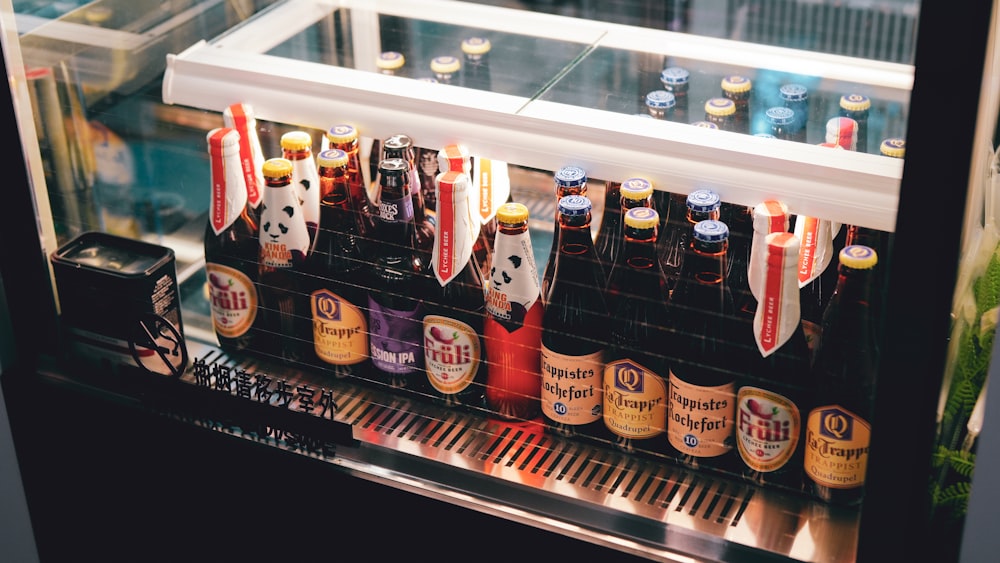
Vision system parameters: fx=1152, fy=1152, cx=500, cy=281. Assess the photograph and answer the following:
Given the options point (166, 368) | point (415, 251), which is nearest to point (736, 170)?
point (415, 251)

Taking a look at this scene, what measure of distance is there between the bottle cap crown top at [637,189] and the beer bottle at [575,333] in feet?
0.18

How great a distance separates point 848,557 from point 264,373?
790 mm

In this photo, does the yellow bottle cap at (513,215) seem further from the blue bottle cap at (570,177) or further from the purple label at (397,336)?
the purple label at (397,336)

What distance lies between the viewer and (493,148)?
4.36 feet

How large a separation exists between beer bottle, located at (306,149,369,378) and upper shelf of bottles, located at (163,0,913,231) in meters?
→ 0.12

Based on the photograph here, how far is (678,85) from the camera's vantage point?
141 cm

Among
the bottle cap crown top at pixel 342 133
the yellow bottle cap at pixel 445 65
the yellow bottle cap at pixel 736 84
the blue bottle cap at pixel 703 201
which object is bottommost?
the blue bottle cap at pixel 703 201

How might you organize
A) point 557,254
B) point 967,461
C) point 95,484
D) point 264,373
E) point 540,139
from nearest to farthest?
1. point 967,461
2. point 540,139
3. point 557,254
4. point 264,373
5. point 95,484

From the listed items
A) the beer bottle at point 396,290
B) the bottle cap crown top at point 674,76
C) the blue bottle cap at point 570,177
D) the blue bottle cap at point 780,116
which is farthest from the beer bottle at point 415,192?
the blue bottle cap at point 780,116

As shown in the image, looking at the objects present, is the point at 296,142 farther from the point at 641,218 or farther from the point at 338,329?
the point at 641,218

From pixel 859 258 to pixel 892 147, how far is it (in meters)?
0.14

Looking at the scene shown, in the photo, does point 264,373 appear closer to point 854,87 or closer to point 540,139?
point 540,139

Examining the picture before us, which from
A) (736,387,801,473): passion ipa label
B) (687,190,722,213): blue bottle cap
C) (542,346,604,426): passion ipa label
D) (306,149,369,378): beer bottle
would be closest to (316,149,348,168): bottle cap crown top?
(306,149,369,378): beer bottle

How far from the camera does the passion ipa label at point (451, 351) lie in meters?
1.43
